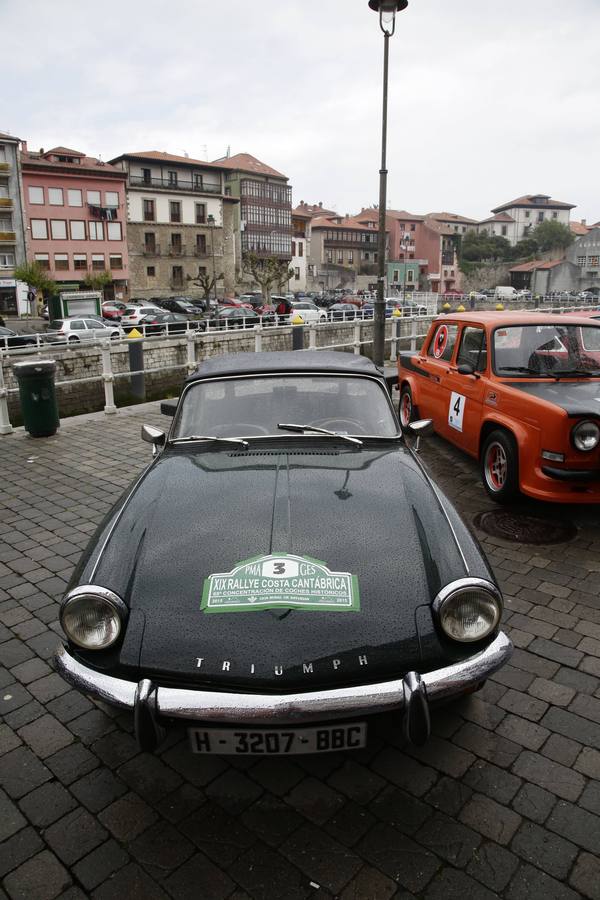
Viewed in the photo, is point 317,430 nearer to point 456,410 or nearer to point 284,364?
point 284,364

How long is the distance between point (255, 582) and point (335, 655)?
18.0 inches

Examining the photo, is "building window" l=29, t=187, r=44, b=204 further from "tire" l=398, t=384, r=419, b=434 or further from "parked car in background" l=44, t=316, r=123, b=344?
"tire" l=398, t=384, r=419, b=434

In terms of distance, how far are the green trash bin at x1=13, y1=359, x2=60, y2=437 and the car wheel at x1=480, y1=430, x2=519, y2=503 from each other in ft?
19.9

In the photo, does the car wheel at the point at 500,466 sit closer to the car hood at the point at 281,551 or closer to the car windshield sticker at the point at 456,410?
the car windshield sticker at the point at 456,410

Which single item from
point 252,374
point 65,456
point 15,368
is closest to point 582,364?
point 252,374

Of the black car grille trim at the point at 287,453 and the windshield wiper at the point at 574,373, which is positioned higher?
the windshield wiper at the point at 574,373

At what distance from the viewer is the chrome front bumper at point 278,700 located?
90.7 inches

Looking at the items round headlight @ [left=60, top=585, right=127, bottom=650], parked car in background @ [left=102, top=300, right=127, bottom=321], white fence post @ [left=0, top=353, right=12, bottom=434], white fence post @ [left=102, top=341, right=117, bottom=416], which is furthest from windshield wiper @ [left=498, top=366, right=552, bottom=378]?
parked car in background @ [left=102, top=300, right=127, bottom=321]

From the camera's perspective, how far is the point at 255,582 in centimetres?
263

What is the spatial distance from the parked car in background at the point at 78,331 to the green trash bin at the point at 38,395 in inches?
705

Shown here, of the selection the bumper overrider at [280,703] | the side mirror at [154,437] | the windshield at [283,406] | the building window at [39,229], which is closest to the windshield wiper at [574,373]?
the windshield at [283,406]

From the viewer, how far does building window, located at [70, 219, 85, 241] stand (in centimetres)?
5388

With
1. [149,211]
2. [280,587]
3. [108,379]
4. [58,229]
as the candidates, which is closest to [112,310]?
[58,229]

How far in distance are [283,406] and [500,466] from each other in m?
2.80
